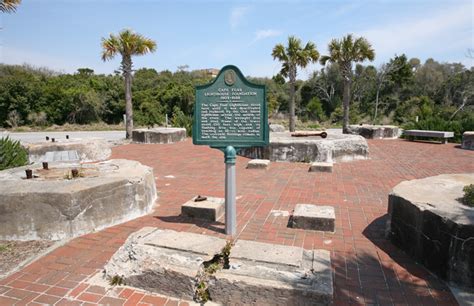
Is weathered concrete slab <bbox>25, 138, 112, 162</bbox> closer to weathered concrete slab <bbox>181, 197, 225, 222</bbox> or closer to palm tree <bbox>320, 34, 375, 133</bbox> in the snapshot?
weathered concrete slab <bbox>181, 197, 225, 222</bbox>

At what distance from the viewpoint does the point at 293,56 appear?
19.5 m

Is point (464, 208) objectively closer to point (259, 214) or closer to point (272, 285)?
point (272, 285)

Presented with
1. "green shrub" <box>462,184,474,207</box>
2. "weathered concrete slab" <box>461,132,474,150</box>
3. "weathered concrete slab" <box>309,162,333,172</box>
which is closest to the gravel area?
"green shrub" <box>462,184,474,207</box>

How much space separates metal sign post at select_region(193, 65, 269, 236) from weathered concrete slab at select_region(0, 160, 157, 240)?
146 cm

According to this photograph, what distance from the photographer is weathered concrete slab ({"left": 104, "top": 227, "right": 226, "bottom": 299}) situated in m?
2.76

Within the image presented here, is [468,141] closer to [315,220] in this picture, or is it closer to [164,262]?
[315,220]

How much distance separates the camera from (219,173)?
25.8ft

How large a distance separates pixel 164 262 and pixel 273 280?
1017mm

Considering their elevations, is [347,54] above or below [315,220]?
above

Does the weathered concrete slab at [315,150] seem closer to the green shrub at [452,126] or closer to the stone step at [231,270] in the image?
the stone step at [231,270]

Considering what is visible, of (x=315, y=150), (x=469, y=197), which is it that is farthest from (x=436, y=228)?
(x=315, y=150)

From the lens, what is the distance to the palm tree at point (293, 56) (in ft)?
63.7

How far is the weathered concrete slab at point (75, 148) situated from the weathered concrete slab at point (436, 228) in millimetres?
7357

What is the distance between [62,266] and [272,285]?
2.23m
